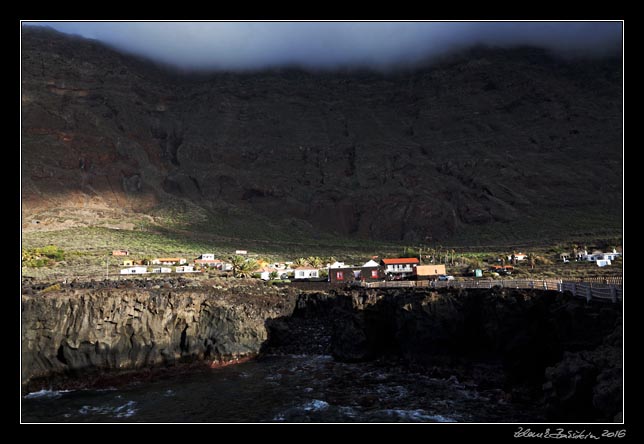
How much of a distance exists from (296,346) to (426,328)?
10.5m

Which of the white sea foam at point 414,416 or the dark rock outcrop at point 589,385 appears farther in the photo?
the white sea foam at point 414,416

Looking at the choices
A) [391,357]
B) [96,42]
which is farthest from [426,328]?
[96,42]

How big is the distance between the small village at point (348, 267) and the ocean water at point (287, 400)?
73.6ft

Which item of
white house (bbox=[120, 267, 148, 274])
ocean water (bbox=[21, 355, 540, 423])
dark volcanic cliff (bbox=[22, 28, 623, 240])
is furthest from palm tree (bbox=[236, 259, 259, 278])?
dark volcanic cliff (bbox=[22, 28, 623, 240])

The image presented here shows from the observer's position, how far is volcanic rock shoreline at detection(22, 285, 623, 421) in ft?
69.2

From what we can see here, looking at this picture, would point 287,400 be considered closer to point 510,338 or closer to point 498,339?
point 498,339

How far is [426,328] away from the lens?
25828 mm

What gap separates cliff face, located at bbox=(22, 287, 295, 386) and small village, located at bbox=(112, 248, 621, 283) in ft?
60.9

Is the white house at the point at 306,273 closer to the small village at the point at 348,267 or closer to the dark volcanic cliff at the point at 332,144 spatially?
the small village at the point at 348,267

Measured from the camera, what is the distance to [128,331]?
91.2ft

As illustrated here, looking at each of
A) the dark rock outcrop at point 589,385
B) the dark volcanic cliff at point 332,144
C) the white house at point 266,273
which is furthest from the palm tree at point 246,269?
the dark rock outcrop at point 589,385

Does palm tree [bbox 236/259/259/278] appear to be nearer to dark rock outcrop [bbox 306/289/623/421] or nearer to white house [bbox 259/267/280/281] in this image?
white house [bbox 259/267/280/281]

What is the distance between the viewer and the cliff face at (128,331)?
84.7 feet

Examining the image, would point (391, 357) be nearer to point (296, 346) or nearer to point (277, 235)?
point (296, 346)
